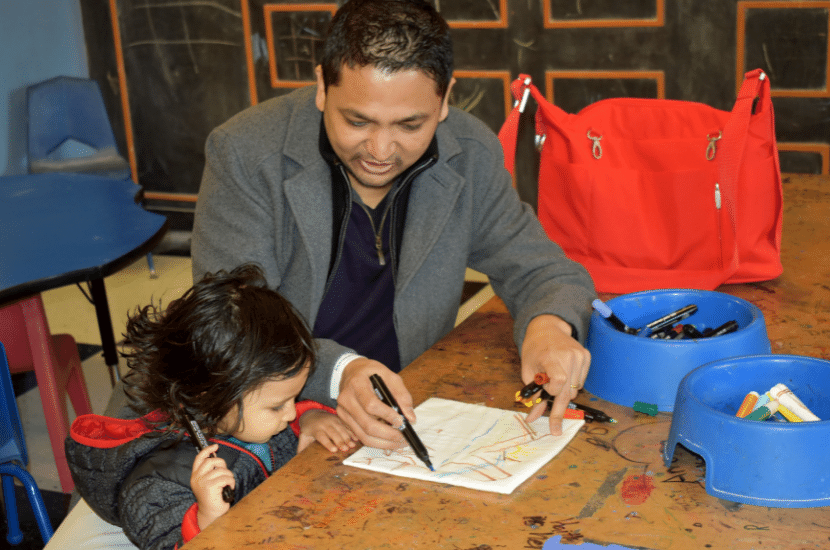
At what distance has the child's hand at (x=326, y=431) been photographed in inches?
41.5

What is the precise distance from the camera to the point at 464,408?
1.15 m

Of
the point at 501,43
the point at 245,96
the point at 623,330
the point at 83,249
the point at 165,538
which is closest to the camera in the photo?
the point at 165,538

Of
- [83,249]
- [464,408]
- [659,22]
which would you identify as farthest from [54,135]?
[464,408]

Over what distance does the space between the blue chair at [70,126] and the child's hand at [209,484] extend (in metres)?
3.01

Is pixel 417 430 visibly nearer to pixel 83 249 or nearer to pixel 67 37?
pixel 83 249

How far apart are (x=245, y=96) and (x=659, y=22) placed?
2.04 meters

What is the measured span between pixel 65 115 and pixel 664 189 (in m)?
3.22

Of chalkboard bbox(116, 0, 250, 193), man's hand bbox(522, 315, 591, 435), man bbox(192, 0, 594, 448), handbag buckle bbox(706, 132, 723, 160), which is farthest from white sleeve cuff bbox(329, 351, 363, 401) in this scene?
chalkboard bbox(116, 0, 250, 193)

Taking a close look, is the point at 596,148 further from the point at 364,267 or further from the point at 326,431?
the point at 326,431

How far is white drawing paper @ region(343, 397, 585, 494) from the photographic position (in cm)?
96

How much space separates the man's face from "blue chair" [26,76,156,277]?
2766 millimetres

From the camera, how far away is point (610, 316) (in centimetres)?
120

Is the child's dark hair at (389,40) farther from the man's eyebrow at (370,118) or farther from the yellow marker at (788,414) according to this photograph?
the yellow marker at (788,414)

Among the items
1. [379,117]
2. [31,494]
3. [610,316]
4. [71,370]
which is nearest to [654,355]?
[610,316]
